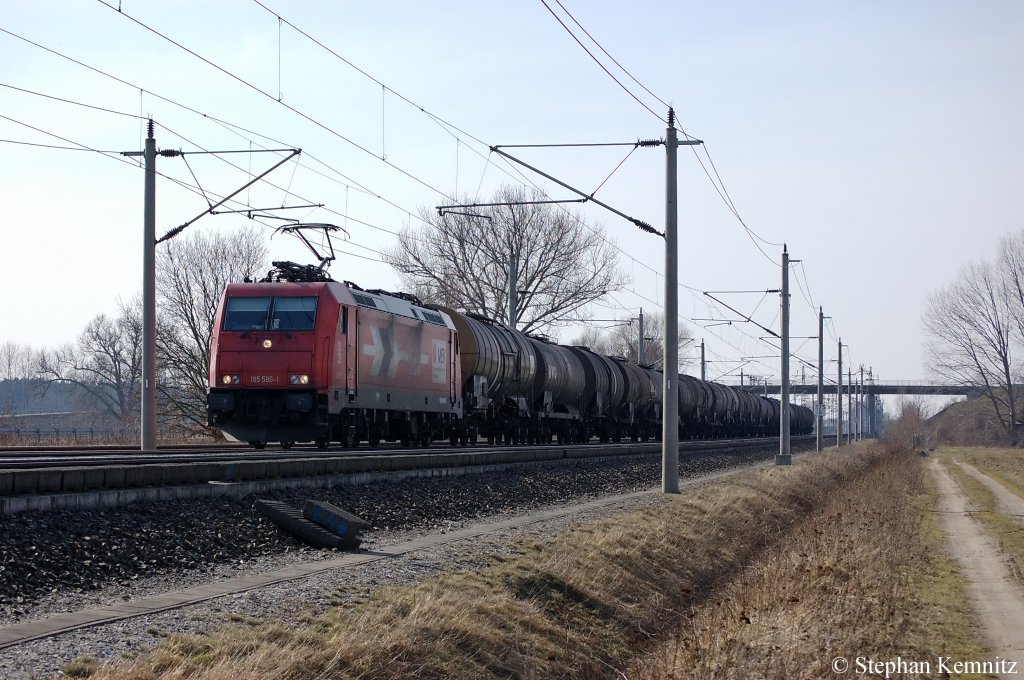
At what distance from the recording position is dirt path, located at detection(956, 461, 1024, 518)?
2981 centimetres

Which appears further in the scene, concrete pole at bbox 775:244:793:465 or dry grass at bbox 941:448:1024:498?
dry grass at bbox 941:448:1024:498

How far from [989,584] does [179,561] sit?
11.1 meters

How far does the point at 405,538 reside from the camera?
13.6 meters

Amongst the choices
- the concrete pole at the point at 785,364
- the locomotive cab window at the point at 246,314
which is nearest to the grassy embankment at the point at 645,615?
the locomotive cab window at the point at 246,314

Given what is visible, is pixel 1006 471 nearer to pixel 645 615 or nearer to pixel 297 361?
pixel 297 361

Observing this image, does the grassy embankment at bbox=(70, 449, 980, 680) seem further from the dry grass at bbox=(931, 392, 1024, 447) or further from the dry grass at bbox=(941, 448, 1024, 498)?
Result: the dry grass at bbox=(931, 392, 1024, 447)

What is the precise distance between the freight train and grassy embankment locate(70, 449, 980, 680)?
23.7 feet

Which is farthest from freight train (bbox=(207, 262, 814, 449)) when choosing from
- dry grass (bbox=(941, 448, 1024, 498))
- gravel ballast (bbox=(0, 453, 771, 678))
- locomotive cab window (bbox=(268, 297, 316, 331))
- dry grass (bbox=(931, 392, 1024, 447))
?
dry grass (bbox=(931, 392, 1024, 447))

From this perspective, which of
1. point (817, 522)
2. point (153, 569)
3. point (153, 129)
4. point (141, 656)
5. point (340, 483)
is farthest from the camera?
point (153, 129)

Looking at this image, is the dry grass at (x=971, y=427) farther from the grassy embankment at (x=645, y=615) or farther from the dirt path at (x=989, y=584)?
the grassy embankment at (x=645, y=615)

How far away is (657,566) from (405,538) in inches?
125

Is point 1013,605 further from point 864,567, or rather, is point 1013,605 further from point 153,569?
point 153,569

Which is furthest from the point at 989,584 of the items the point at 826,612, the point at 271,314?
the point at 271,314

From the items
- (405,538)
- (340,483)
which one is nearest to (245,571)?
(405,538)
